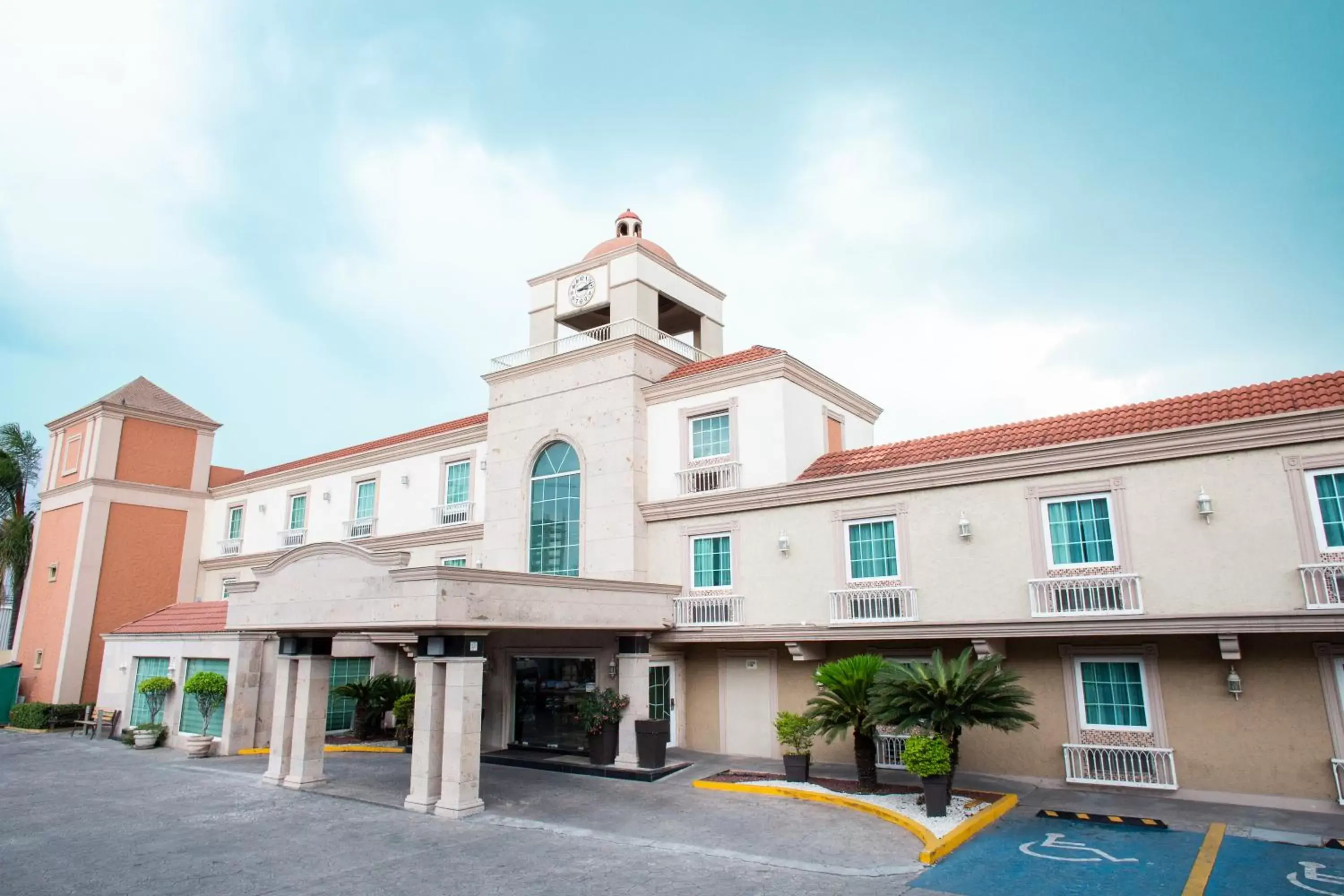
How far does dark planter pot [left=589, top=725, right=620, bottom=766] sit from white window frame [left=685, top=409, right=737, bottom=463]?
21.6ft

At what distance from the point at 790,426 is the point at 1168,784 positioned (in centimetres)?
1000

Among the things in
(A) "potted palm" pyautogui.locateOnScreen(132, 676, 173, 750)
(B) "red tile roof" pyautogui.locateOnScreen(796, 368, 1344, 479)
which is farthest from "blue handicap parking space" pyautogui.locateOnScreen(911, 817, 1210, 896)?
(A) "potted palm" pyautogui.locateOnScreen(132, 676, 173, 750)

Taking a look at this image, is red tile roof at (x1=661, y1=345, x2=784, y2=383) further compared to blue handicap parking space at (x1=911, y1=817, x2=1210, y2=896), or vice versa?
red tile roof at (x1=661, y1=345, x2=784, y2=383)

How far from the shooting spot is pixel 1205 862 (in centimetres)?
1084

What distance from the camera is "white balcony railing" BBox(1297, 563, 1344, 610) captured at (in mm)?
12914

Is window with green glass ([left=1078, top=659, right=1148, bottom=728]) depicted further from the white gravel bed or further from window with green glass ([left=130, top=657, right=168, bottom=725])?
window with green glass ([left=130, top=657, right=168, bottom=725])

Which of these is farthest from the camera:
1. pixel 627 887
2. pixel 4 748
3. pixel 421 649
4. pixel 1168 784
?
pixel 4 748

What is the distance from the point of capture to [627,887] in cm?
1038

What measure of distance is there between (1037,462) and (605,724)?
10381 mm

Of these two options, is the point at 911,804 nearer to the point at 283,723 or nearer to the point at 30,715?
the point at 283,723

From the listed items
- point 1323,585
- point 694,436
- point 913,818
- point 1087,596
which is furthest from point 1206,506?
point 694,436

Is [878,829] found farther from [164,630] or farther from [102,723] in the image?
[102,723]

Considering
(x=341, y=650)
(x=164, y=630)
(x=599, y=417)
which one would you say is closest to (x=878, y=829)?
(x=599, y=417)

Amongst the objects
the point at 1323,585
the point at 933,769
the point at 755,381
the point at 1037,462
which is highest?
the point at 755,381
